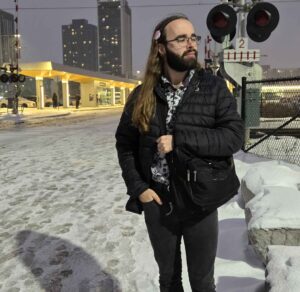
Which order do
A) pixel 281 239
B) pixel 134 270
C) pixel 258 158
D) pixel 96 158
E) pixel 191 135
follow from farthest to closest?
1. pixel 96 158
2. pixel 258 158
3. pixel 134 270
4. pixel 281 239
5. pixel 191 135

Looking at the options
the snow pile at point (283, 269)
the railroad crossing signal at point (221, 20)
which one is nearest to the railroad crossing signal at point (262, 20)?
the railroad crossing signal at point (221, 20)

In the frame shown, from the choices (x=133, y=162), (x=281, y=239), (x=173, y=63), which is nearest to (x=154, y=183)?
(x=133, y=162)

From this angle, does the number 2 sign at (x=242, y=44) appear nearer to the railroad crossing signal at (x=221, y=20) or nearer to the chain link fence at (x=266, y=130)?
the chain link fence at (x=266, y=130)

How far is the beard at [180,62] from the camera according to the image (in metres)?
2.04

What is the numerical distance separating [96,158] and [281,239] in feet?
22.0

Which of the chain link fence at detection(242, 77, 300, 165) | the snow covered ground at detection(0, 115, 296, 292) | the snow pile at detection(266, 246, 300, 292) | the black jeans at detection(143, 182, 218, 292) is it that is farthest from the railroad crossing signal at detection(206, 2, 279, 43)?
the black jeans at detection(143, 182, 218, 292)

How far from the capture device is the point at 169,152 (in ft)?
6.60

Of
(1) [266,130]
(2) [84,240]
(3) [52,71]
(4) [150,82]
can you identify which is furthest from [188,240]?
(3) [52,71]

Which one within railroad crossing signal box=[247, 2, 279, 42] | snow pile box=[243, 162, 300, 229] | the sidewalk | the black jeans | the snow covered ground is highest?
railroad crossing signal box=[247, 2, 279, 42]

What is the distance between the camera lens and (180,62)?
204cm

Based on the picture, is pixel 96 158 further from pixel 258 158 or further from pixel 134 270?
pixel 134 270

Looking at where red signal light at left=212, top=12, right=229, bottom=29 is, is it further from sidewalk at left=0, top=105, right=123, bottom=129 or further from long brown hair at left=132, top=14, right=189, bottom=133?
sidewalk at left=0, top=105, right=123, bottom=129

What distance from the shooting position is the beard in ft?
6.69

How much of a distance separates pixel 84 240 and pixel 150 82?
2.61 metres
